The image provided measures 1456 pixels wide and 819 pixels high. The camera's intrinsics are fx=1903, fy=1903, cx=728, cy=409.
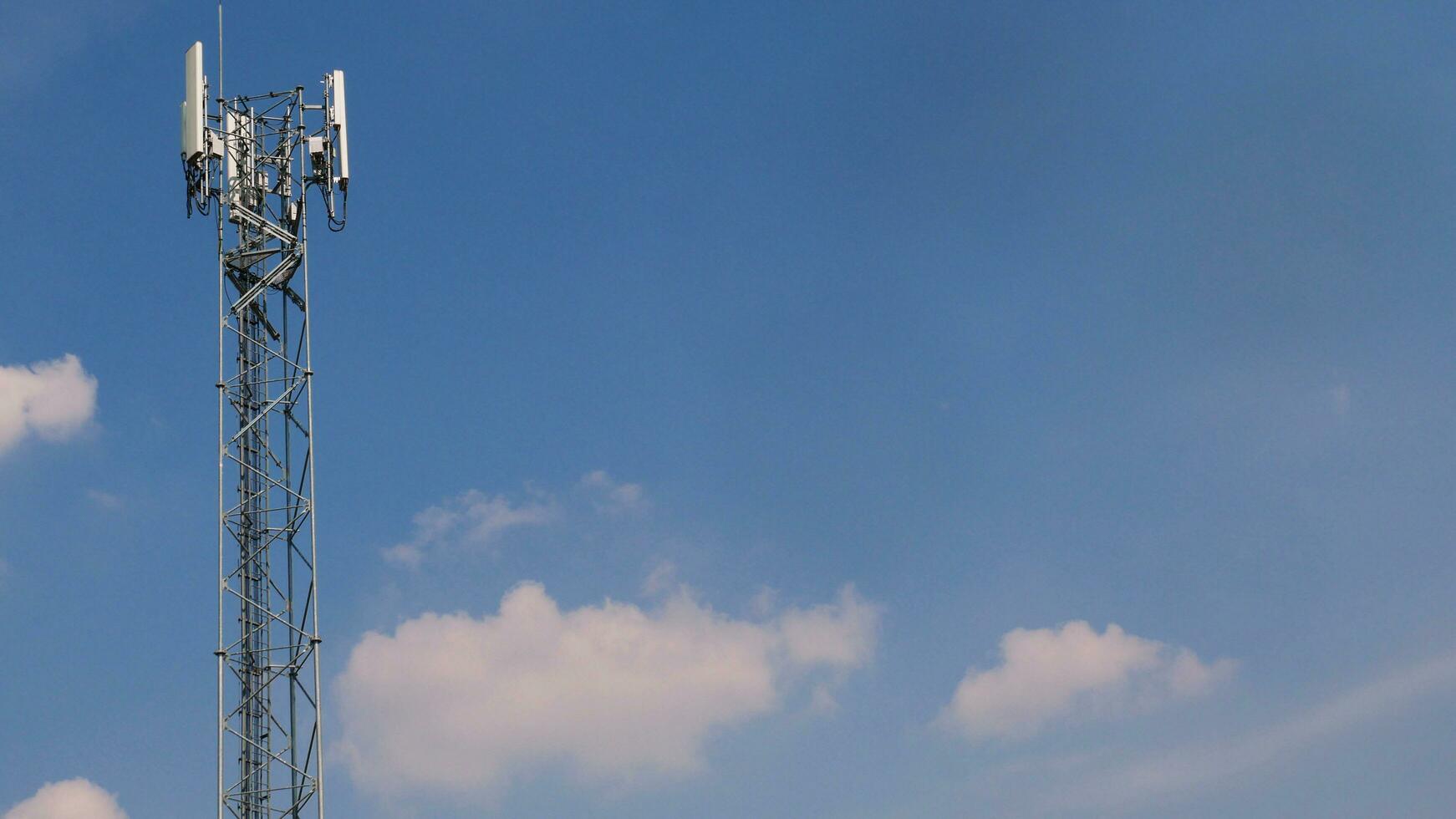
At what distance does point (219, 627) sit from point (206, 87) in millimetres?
19988

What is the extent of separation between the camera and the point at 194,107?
68.9m

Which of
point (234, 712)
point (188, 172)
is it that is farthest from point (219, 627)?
point (188, 172)

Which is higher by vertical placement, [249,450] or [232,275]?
[232,275]

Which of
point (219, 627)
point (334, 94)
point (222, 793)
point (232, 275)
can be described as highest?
point (334, 94)

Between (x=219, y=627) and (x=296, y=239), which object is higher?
(x=296, y=239)

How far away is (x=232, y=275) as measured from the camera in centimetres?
6912

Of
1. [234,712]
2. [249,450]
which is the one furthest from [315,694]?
[249,450]

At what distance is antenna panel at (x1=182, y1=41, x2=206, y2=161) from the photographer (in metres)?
68.8

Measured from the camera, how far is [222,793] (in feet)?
206

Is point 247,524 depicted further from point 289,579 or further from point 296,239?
point 296,239

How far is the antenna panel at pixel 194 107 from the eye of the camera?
68.8m

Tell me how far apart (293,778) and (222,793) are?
239cm

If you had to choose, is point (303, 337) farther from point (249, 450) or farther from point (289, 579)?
point (289, 579)

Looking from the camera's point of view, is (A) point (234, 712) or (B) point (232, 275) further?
(B) point (232, 275)
